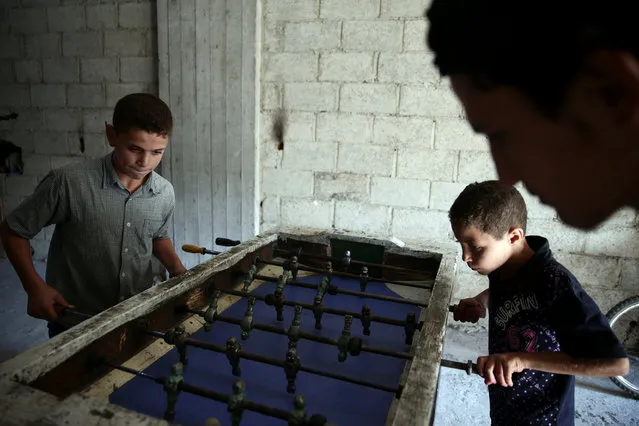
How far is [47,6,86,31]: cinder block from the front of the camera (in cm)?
331

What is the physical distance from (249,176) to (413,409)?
2.50 m

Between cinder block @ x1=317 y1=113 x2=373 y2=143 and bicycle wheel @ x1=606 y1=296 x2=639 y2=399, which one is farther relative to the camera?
cinder block @ x1=317 y1=113 x2=373 y2=143

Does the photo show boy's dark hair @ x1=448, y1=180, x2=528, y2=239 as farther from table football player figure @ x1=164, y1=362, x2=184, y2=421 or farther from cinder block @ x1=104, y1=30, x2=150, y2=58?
cinder block @ x1=104, y1=30, x2=150, y2=58

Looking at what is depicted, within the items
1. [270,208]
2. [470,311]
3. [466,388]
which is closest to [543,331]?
[470,311]

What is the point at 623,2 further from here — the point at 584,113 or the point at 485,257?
the point at 485,257

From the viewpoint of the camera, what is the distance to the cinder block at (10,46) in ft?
11.6

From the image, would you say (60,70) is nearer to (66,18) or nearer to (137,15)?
(66,18)

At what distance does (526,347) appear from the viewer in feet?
4.11

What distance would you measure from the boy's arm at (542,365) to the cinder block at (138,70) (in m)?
3.22

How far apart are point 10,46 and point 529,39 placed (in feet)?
15.0

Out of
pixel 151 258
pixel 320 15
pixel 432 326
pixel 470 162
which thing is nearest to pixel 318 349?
pixel 432 326

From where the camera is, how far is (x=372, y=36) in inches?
107

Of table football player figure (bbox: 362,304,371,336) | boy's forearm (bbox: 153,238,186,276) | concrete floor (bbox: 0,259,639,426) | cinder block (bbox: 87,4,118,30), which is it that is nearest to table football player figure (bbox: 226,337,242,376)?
table football player figure (bbox: 362,304,371,336)

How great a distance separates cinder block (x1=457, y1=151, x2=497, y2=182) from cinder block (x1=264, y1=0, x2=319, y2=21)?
1463 mm
